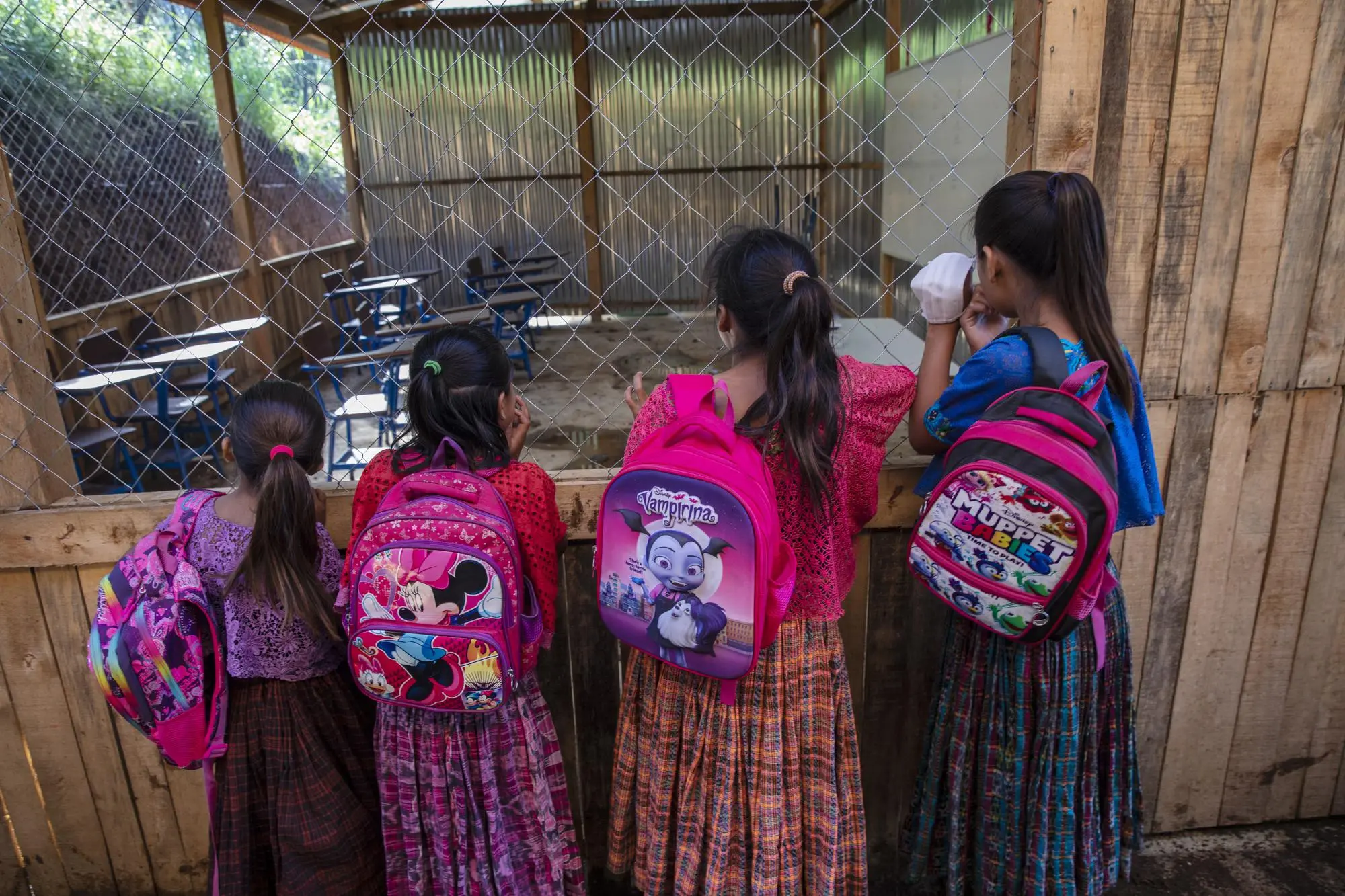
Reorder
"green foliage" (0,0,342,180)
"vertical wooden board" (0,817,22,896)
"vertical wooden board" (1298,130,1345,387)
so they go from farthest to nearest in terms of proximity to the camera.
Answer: "green foliage" (0,0,342,180)
"vertical wooden board" (0,817,22,896)
"vertical wooden board" (1298,130,1345,387)

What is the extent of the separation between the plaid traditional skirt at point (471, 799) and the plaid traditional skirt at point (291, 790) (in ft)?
0.33

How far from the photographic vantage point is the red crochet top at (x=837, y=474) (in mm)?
1461

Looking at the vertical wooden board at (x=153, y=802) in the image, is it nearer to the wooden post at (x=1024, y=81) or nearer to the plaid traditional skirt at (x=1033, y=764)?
the plaid traditional skirt at (x=1033, y=764)

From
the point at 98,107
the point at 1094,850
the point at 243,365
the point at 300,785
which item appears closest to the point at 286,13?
the point at 98,107

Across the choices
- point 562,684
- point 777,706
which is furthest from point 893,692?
point 562,684

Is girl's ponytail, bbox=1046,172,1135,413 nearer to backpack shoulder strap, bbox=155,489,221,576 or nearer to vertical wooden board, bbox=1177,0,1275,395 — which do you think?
vertical wooden board, bbox=1177,0,1275,395

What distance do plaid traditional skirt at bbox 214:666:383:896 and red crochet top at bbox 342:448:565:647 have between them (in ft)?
1.00

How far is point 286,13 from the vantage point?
25.8 ft

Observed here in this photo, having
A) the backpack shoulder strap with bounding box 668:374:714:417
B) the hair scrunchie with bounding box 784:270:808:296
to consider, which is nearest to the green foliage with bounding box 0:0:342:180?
the backpack shoulder strap with bounding box 668:374:714:417

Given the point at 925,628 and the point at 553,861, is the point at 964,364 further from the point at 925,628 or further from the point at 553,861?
the point at 553,861

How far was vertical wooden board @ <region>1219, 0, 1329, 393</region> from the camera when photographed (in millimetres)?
1734

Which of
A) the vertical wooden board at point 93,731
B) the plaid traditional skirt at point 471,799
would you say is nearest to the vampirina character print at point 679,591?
the plaid traditional skirt at point 471,799

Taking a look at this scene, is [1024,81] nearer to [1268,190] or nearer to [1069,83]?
[1069,83]

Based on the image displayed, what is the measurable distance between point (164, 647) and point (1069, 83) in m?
1.98
